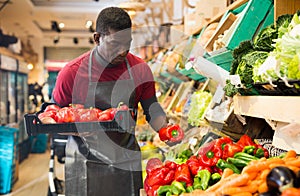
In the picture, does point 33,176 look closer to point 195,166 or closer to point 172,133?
point 172,133

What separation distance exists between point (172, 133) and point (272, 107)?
1.21 metres

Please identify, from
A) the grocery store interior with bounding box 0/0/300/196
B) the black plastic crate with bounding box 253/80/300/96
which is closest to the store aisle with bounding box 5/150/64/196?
the grocery store interior with bounding box 0/0/300/196

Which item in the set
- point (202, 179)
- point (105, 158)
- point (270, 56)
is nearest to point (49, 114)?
point (105, 158)

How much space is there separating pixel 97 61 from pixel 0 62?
6.11 meters

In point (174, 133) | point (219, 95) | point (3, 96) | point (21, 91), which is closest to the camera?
point (219, 95)

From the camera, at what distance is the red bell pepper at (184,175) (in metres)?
2.03

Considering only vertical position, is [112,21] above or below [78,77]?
above

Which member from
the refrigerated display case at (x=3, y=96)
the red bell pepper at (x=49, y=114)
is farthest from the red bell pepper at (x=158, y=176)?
the refrigerated display case at (x=3, y=96)

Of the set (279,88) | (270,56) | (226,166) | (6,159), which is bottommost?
(6,159)

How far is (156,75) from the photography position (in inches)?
235

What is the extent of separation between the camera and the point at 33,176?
27.1 feet

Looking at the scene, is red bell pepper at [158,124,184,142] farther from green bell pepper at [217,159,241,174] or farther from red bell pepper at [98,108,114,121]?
green bell pepper at [217,159,241,174]

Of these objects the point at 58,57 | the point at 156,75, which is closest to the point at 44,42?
the point at 58,57

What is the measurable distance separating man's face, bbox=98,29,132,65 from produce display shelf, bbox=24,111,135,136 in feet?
1.48
